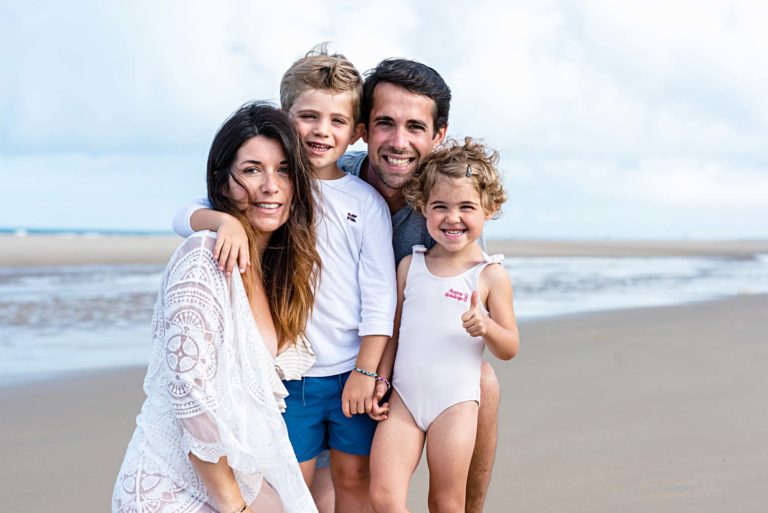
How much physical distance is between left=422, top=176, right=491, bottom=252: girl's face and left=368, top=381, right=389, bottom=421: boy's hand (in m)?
0.64

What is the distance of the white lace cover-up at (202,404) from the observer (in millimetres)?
2381

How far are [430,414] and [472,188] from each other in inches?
36.9

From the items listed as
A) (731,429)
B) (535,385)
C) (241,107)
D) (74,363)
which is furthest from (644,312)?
(241,107)

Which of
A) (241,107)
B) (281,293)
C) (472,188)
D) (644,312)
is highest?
(241,107)

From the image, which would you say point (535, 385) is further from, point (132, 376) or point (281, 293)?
point (281, 293)

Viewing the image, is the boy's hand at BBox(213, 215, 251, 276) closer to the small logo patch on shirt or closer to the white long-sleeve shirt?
the white long-sleeve shirt

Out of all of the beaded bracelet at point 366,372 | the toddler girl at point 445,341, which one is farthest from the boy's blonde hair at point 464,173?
the beaded bracelet at point 366,372

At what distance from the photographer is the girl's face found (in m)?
3.07

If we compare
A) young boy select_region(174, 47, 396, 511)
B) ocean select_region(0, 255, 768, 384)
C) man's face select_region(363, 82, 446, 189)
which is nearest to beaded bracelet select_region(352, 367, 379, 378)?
young boy select_region(174, 47, 396, 511)

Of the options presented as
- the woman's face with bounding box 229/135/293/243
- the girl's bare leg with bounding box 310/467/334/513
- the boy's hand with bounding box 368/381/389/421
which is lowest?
the girl's bare leg with bounding box 310/467/334/513

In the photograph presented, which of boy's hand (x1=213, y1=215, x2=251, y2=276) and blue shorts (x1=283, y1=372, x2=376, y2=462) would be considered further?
blue shorts (x1=283, y1=372, x2=376, y2=462)

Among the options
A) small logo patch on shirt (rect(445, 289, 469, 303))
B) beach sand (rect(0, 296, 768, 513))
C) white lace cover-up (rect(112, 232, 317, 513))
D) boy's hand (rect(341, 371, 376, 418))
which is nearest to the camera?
white lace cover-up (rect(112, 232, 317, 513))

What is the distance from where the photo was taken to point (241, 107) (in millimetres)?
2768

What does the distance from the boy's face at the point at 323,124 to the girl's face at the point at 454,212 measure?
0.46 metres
